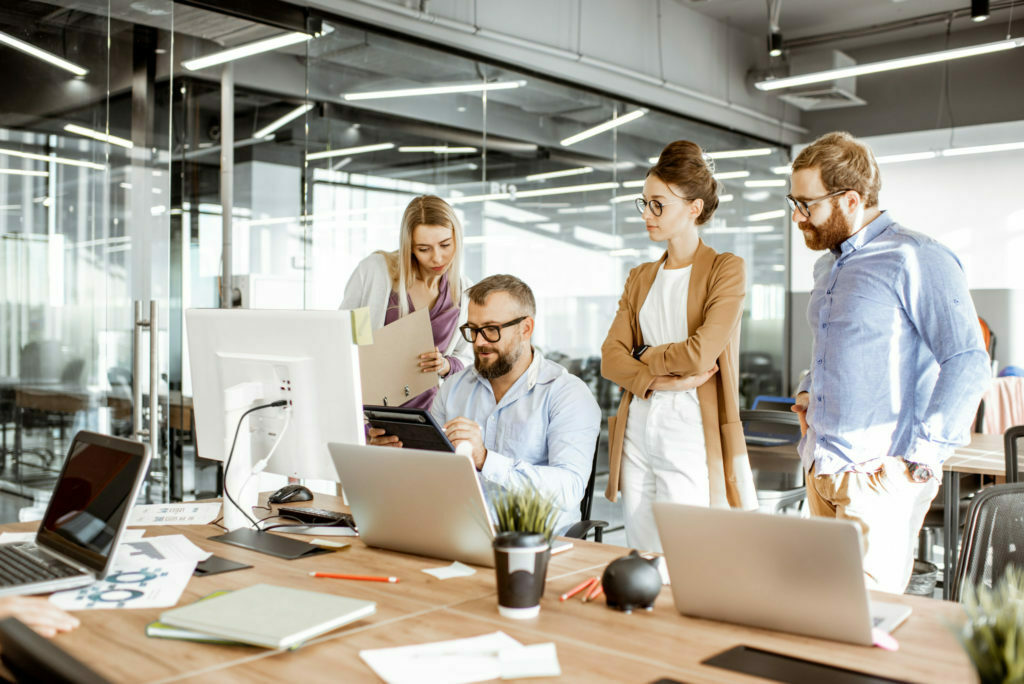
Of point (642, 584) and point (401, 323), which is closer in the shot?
point (642, 584)

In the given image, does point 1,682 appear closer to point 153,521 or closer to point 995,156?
point 153,521

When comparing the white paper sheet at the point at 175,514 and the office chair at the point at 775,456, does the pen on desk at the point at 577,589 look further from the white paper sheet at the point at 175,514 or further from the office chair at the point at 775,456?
the office chair at the point at 775,456

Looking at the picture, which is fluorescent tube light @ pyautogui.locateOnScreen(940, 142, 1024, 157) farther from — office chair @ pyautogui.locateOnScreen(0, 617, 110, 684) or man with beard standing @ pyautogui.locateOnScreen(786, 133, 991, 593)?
office chair @ pyautogui.locateOnScreen(0, 617, 110, 684)

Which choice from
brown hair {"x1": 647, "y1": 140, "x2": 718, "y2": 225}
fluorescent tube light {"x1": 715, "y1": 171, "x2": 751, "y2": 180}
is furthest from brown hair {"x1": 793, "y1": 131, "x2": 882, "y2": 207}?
fluorescent tube light {"x1": 715, "y1": 171, "x2": 751, "y2": 180}

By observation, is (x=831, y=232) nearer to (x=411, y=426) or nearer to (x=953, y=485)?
(x=411, y=426)

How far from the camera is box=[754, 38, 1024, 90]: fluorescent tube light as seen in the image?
19.8 feet

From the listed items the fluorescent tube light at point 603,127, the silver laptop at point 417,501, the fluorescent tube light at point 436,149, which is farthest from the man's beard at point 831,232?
the fluorescent tube light at point 603,127

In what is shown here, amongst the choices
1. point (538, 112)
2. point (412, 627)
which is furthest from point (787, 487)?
point (412, 627)

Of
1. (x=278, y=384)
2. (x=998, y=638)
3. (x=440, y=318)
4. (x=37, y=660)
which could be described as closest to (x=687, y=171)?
(x=440, y=318)

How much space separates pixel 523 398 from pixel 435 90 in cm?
296

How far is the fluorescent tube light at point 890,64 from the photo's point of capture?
6.03 meters

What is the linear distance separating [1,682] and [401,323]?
1.80 metres

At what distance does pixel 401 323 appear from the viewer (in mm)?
2998

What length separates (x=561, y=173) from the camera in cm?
594
